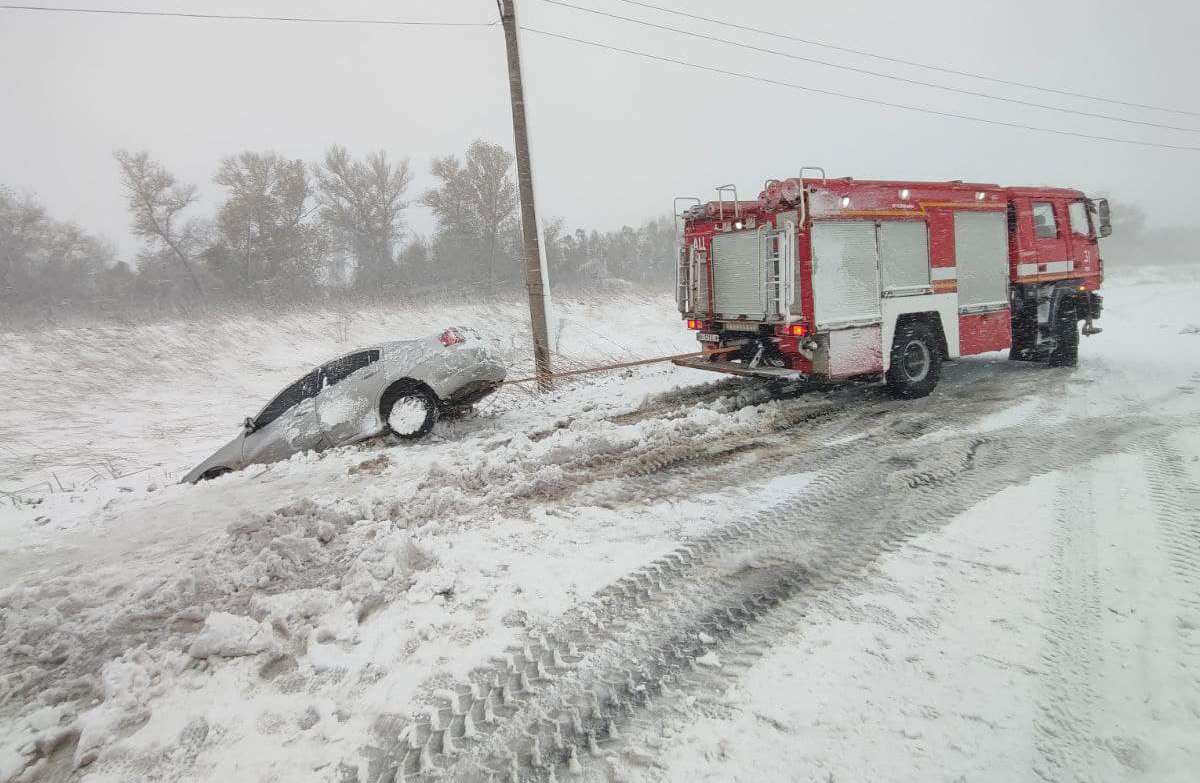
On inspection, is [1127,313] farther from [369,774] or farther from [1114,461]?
[369,774]

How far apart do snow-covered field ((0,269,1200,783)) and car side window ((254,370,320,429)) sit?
0.94 metres

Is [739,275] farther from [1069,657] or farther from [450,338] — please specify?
[1069,657]

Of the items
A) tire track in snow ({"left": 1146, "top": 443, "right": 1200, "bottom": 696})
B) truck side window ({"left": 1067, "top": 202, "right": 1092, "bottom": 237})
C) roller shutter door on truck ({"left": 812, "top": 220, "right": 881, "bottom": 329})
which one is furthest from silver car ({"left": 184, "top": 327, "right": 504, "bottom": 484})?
truck side window ({"left": 1067, "top": 202, "right": 1092, "bottom": 237})

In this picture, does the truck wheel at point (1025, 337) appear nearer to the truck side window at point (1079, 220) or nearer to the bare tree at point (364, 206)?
the truck side window at point (1079, 220)

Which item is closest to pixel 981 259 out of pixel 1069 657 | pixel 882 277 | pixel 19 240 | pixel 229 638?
pixel 882 277

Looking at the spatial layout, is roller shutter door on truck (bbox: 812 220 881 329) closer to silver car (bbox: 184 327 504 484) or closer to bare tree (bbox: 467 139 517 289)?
silver car (bbox: 184 327 504 484)

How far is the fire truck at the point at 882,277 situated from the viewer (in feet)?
22.4

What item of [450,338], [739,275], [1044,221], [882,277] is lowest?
[450,338]

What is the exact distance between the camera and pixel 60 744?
2.22m

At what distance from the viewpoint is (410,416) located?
693 centimetres

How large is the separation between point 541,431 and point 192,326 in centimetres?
1266

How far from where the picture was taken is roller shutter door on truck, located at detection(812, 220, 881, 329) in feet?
22.1

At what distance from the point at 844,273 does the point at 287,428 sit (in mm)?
7101

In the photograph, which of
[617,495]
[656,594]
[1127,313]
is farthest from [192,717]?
[1127,313]
